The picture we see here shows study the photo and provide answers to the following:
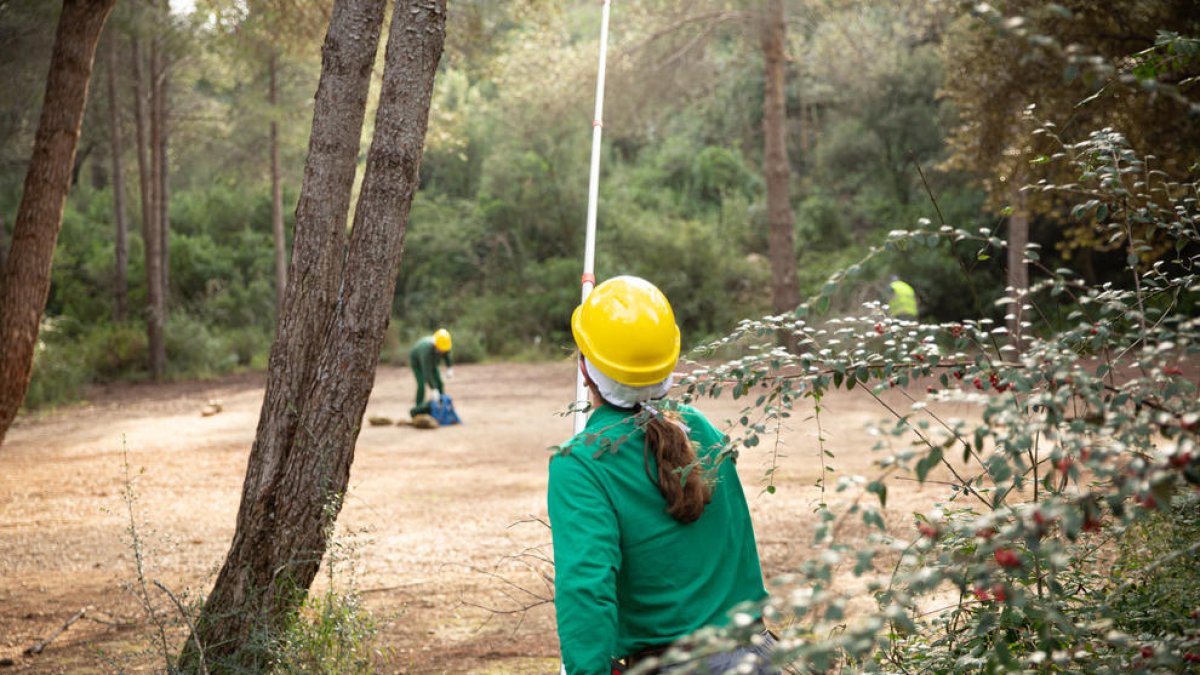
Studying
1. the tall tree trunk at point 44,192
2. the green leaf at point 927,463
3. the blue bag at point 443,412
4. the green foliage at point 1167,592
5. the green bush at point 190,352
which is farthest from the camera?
the green bush at point 190,352

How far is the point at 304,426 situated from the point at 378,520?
4549mm

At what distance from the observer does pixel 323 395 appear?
3852 mm

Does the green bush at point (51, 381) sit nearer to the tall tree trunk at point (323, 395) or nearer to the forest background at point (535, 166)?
the forest background at point (535, 166)

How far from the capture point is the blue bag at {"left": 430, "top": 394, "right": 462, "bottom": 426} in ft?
45.2

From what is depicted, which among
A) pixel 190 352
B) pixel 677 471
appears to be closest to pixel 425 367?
pixel 190 352

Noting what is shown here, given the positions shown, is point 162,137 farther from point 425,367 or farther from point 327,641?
point 327,641

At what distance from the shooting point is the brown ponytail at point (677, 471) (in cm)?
215

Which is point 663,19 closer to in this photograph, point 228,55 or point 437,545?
point 228,55

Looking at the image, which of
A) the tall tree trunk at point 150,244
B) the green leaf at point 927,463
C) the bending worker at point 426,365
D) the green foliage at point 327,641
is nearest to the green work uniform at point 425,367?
the bending worker at point 426,365

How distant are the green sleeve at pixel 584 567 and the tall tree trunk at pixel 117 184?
19218 millimetres

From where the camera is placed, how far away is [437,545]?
7.28 meters

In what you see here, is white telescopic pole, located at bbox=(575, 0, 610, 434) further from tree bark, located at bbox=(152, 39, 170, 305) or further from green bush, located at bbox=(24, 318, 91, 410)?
tree bark, located at bbox=(152, 39, 170, 305)

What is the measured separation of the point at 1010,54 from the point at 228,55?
15590mm

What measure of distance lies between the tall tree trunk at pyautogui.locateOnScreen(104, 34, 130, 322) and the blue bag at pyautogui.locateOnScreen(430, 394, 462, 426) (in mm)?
10015
